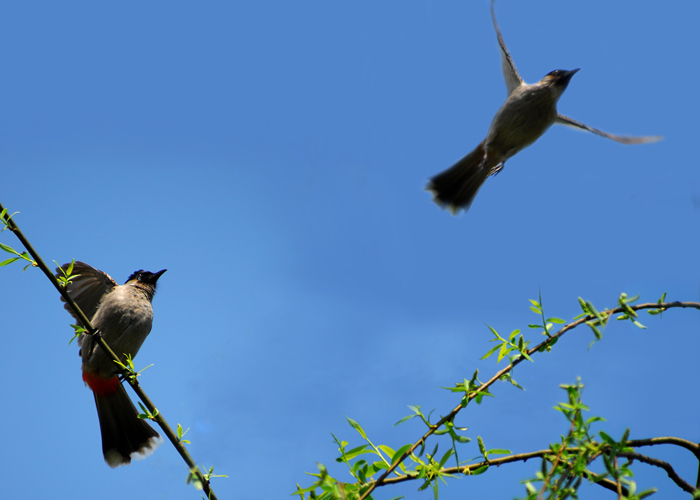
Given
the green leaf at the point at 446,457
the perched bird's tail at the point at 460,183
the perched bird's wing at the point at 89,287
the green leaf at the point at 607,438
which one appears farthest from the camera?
the perched bird's tail at the point at 460,183

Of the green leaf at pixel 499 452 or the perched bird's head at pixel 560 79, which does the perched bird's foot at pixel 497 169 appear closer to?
the perched bird's head at pixel 560 79

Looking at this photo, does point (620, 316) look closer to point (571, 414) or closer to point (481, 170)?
point (571, 414)

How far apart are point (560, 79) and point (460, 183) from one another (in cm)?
111

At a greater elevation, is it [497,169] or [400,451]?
[497,169]

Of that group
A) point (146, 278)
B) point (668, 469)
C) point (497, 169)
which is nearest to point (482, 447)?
point (668, 469)

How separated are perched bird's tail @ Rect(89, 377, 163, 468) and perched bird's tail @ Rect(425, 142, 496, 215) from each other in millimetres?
2906

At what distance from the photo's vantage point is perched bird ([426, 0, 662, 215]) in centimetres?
362

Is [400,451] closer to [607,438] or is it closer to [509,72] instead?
[607,438]

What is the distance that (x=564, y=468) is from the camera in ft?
3.46

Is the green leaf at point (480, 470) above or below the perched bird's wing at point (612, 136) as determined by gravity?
below

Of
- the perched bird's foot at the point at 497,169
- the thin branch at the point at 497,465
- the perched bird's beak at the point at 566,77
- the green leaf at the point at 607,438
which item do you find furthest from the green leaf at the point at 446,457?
the perched bird's beak at the point at 566,77

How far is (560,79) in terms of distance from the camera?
3.71 metres

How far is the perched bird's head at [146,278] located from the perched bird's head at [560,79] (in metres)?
3.59

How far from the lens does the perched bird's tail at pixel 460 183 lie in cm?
420
